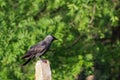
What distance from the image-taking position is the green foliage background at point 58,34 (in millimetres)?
14312

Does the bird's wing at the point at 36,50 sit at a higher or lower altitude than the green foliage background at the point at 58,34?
higher

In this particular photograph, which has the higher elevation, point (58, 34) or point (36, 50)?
point (36, 50)

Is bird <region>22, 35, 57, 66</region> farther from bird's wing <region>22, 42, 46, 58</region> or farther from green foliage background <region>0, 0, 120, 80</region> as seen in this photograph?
green foliage background <region>0, 0, 120, 80</region>

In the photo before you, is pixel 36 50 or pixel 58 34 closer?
pixel 36 50

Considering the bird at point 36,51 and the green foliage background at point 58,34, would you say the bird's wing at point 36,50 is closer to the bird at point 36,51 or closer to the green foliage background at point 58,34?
the bird at point 36,51

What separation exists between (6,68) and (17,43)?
787mm

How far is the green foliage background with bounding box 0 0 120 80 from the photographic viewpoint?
14.3 meters

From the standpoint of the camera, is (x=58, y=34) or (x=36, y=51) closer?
(x=36, y=51)

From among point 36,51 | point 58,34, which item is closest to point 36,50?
point 36,51

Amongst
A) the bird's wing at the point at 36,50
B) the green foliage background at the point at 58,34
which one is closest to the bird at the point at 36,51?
the bird's wing at the point at 36,50

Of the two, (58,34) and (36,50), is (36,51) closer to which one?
(36,50)

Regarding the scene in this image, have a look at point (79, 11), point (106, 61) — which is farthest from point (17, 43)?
point (106, 61)

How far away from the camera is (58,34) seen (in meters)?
14.8

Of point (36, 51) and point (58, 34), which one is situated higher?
point (36, 51)
